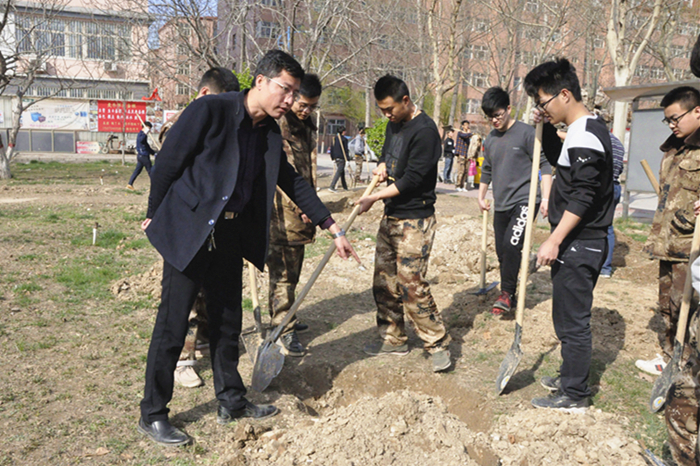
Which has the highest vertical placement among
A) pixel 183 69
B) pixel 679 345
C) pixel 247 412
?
pixel 183 69

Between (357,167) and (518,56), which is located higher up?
(518,56)

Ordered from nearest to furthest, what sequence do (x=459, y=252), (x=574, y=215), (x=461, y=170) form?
(x=574, y=215)
(x=459, y=252)
(x=461, y=170)

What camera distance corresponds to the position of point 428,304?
164 inches

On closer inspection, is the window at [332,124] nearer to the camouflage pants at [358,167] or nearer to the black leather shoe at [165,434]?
the camouflage pants at [358,167]

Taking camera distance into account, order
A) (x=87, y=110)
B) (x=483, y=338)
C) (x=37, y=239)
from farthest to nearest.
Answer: (x=87, y=110)
(x=37, y=239)
(x=483, y=338)

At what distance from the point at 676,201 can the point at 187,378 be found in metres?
3.69

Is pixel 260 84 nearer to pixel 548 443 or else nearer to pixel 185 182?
pixel 185 182

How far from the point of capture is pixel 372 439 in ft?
9.56

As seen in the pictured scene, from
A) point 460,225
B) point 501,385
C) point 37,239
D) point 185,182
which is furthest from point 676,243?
point 37,239

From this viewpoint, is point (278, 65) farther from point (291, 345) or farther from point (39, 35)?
point (39, 35)

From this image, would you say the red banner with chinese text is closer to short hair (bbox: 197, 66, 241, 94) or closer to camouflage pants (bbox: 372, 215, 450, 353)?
short hair (bbox: 197, 66, 241, 94)

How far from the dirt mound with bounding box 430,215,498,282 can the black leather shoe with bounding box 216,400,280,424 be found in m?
3.66

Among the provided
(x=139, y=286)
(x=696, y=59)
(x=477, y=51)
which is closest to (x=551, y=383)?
(x=696, y=59)

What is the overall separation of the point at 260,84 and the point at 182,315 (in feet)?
4.23
